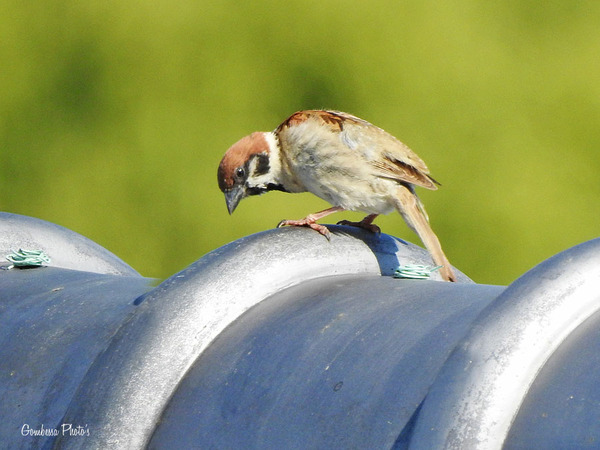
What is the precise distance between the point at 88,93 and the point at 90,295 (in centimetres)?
321

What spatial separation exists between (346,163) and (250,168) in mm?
312

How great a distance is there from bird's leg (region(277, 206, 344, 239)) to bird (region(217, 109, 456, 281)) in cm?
8

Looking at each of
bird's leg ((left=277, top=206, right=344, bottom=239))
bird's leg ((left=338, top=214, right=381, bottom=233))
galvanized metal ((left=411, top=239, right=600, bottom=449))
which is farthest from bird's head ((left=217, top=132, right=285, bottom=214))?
galvanized metal ((left=411, top=239, right=600, bottom=449))

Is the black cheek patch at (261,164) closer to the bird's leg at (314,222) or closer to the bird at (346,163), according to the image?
the bird at (346,163)

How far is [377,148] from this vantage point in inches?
105

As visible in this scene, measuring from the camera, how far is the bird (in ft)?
8.63

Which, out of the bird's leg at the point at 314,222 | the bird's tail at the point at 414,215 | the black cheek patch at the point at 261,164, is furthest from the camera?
the black cheek patch at the point at 261,164

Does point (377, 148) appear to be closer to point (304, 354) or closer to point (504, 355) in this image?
point (304, 354)

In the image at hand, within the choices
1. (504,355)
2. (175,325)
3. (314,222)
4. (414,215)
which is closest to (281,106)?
(414,215)

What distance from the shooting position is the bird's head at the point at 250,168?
9.07 ft

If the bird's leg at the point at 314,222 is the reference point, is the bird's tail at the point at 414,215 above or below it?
below

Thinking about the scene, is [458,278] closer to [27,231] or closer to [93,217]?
[27,231]

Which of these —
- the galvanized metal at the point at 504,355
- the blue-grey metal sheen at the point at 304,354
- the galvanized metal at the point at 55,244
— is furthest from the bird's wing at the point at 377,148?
the galvanized metal at the point at 504,355

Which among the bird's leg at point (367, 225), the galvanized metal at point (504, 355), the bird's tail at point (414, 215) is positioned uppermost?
the galvanized metal at point (504, 355)
